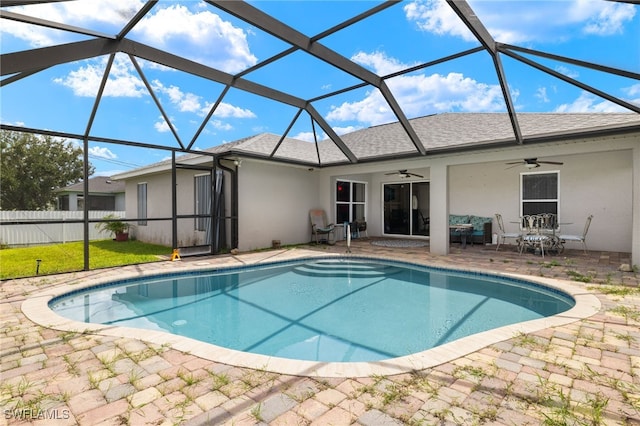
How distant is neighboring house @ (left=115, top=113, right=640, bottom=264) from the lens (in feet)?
25.5

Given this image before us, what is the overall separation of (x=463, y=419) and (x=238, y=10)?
17.3 ft

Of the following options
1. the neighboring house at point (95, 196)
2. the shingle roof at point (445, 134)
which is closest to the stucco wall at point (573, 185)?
the shingle roof at point (445, 134)

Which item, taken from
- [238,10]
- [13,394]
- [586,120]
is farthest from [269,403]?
[586,120]

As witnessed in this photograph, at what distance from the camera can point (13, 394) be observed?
92.7 inches

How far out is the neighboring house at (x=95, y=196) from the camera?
58.4 feet

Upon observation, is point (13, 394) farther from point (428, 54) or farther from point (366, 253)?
point (366, 253)

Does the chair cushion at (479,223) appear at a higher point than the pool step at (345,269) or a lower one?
higher

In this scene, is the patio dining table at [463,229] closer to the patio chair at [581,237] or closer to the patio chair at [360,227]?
the patio chair at [581,237]

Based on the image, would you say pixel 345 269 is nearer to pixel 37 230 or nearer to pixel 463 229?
pixel 463 229

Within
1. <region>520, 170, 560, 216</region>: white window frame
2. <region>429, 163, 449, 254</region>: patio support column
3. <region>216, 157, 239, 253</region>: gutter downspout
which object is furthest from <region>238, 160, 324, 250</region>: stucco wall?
<region>520, 170, 560, 216</region>: white window frame

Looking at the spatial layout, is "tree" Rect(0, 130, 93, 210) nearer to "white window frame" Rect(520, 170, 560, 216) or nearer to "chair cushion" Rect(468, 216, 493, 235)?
"chair cushion" Rect(468, 216, 493, 235)

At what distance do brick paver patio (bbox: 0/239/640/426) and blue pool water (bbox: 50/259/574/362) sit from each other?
1.12 m

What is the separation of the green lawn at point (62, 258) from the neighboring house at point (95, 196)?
21.4 ft

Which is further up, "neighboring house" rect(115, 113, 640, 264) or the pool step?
"neighboring house" rect(115, 113, 640, 264)
